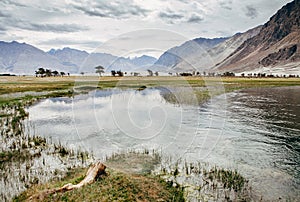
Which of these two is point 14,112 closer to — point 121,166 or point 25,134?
point 25,134

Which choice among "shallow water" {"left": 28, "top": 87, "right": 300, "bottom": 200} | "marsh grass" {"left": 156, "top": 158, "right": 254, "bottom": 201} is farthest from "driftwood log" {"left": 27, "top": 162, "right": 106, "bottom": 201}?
"shallow water" {"left": 28, "top": 87, "right": 300, "bottom": 200}

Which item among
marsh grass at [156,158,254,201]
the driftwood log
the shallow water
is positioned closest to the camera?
the driftwood log

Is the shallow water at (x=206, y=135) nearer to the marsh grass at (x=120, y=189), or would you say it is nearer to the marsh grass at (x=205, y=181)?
the marsh grass at (x=205, y=181)

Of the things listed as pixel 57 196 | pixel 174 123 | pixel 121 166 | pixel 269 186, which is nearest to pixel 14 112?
pixel 174 123

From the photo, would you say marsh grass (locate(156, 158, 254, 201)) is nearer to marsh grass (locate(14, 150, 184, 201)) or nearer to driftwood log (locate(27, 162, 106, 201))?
marsh grass (locate(14, 150, 184, 201))

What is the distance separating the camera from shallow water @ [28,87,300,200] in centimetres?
1579

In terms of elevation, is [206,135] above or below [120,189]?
below

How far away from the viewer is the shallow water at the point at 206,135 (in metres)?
15.8

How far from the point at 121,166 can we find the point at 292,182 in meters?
9.44

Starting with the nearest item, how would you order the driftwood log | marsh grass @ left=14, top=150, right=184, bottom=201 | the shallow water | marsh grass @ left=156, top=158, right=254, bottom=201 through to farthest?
1. marsh grass @ left=14, top=150, right=184, bottom=201
2. the driftwood log
3. marsh grass @ left=156, top=158, right=254, bottom=201
4. the shallow water

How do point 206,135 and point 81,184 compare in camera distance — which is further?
point 206,135

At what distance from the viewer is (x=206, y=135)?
24.0m

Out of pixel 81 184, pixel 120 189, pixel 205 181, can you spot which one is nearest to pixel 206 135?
pixel 205 181

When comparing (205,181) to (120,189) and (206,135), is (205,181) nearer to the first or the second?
(120,189)
